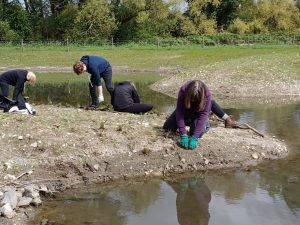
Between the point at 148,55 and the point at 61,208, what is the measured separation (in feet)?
115

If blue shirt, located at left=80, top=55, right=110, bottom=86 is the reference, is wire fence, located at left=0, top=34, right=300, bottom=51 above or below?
below

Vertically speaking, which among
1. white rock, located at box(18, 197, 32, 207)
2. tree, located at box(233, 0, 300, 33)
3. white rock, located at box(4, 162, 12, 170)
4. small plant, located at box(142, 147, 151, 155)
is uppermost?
tree, located at box(233, 0, 300, 33)

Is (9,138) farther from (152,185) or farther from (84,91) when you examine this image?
(84,91)

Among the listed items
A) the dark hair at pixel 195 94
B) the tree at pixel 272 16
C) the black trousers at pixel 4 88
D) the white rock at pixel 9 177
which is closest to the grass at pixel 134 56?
the black trousers at pixel 4 88

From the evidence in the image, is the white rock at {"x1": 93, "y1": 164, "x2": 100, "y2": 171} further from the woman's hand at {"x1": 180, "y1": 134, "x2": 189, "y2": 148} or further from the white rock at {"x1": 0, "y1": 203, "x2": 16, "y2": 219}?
the white rock at {"x1": 0, "y1": 203, "x2": 16, "y2": 219}

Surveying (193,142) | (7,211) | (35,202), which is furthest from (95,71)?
(7,211)

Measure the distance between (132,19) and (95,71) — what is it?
1991 inches

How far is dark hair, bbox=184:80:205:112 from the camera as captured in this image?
Result: 8859 millimetres

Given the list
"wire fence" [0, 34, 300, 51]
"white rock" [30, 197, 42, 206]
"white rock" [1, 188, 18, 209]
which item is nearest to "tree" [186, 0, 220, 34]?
"wire fence" [0, 34, 300, 51]

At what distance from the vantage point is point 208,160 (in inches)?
369

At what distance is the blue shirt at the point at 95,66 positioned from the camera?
12.2 m

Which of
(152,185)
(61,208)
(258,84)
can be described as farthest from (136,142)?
(258,84)

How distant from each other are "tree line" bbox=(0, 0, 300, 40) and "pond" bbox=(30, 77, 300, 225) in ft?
161

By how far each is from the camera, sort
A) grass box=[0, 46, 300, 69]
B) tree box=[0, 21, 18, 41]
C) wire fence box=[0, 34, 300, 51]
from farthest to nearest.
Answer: tree box=[0, 21, 18, 41]
wire fence box=[0, 34, 300, 51]
grass box=[0, 46, 300, 69]
